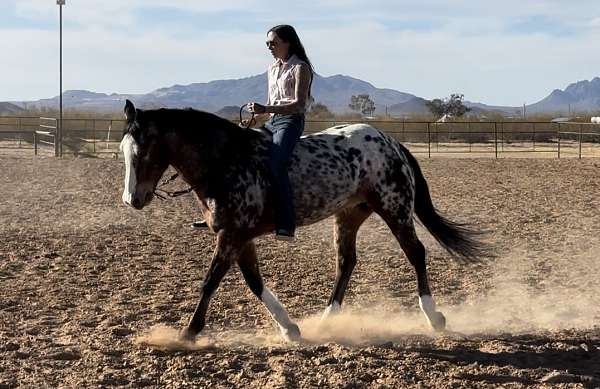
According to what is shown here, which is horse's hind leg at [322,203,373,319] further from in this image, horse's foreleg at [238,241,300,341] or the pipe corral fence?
the pipe corral fence

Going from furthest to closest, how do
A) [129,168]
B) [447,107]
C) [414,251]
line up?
1. [447,107]
2. [414,251]
3. [129,168]

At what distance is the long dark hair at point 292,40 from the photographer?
17.5 feet

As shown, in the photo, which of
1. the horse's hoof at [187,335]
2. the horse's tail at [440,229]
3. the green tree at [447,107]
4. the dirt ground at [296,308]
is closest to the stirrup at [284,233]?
the dirt ground at [296,308]

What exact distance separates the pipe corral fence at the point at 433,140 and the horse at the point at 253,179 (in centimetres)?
2075

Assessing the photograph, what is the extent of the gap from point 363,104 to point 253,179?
511ft

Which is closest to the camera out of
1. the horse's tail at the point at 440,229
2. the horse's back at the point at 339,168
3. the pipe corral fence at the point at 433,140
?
the horse's back at the point at 339,168

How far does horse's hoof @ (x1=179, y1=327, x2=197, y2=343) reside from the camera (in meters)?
5.08

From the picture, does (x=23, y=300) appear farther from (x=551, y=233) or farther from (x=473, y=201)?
(x=473, y=201)

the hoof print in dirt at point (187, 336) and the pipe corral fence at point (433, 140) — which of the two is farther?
the pipe corral fence at point (433, 140)

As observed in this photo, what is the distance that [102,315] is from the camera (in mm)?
5996

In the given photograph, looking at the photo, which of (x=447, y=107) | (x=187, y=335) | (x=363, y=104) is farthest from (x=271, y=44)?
(x=363, y=104)

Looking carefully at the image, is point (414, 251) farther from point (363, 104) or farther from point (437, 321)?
point (363, 104)

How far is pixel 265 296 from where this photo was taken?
5.30m

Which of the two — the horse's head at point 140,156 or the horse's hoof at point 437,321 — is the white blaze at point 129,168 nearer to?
the horse's head at point 140,156
